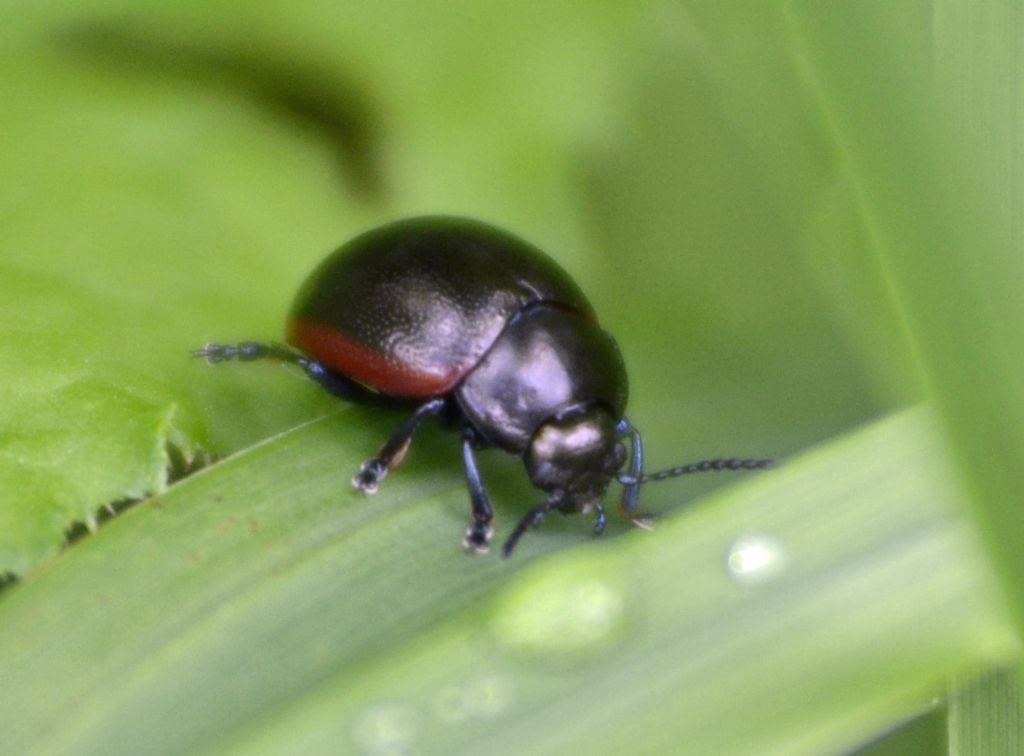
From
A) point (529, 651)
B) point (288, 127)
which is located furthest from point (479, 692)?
point (288, 127)

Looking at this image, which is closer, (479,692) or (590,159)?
(479,692)

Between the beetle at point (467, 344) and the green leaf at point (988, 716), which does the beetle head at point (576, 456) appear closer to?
the beetle at point (467, 344)

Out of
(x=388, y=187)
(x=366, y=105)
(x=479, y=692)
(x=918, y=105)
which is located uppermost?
(x=918, y=105)

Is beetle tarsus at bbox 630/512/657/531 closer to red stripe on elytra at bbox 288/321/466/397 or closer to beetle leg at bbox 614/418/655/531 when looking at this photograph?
beetle leg at bbox 614/418/655/531

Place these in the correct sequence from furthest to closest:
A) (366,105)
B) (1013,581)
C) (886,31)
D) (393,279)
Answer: (366,105), (393,279), (886,31), (1013,581)

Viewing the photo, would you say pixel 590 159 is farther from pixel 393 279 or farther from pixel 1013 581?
pixel 1013 581

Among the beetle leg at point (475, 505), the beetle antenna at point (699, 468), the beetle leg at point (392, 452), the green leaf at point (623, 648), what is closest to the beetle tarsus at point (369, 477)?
the beetle leg at point (392, 452)
